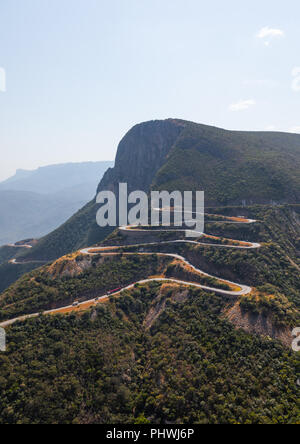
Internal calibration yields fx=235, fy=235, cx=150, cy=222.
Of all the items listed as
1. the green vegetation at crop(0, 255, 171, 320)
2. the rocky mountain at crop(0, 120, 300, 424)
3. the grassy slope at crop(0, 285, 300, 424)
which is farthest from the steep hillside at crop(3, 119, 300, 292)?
the grassy slope at crop(0, 285, 300, 424)

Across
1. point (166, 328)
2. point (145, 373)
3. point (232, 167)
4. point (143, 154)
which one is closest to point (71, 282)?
point (166, 328)

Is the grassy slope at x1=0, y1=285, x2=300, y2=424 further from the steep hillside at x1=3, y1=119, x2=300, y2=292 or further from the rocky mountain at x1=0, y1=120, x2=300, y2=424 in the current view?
the steep hillside at x1=3, y1=119, x2=300, y2=292

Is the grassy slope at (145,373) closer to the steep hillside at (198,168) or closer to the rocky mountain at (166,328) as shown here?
the rocky mountain at (166,328)

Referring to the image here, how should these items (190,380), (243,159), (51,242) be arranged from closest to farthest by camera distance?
(190,380) < (243,159) < (51,242)

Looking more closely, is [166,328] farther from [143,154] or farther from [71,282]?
[143,154]

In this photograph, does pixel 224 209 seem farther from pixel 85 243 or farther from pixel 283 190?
pixel 85 243

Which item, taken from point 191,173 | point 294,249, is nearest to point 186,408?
point 294,249

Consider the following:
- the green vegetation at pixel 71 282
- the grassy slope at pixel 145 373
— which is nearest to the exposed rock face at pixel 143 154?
the green vegetation at pixel 71 282
